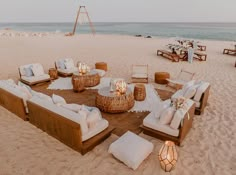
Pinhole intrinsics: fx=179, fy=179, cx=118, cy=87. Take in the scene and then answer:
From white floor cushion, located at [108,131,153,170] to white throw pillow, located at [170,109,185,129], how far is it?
2.41 ft

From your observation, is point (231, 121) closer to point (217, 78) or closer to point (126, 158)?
point (126, 158)

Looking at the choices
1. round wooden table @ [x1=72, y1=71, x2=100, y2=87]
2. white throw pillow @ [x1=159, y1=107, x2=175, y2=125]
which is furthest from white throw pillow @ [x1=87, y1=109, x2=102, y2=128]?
round wooden table @ [x1=72, y1=71, x2=100, y2=87]

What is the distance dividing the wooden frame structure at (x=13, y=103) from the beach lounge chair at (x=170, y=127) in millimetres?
3237

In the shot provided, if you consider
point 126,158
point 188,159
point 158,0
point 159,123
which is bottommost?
point 188,159

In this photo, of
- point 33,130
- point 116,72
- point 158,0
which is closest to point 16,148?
point 33,130

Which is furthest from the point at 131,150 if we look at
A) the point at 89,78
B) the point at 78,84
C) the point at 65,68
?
the point at 65,68

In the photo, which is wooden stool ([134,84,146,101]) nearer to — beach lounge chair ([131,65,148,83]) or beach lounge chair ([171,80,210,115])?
beach lounge chair ([171,80,210,115])

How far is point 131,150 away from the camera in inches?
136

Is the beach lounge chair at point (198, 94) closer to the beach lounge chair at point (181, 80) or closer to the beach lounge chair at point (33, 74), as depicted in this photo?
the beach lounge chair at point (181, 80)

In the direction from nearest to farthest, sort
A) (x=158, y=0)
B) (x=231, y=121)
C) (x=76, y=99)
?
1. (x=231, y=121)
2. (x=76, y=99)
3. (x=158, y=0)

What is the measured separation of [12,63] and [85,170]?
11.0 meters

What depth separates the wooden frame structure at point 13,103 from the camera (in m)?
4.83

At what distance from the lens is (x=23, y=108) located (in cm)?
480

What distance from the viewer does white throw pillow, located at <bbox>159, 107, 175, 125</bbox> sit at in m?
3.94
